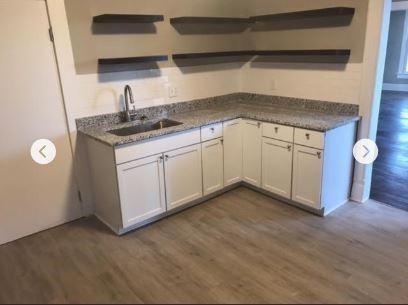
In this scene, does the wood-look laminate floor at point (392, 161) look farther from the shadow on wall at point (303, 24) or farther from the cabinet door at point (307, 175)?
the shadow on wall at point (303, 24)

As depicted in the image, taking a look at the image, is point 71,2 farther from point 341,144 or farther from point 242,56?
point 341,144

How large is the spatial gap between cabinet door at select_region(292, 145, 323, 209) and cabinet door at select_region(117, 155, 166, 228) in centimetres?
124

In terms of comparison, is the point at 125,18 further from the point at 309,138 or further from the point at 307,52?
the point at 309,138

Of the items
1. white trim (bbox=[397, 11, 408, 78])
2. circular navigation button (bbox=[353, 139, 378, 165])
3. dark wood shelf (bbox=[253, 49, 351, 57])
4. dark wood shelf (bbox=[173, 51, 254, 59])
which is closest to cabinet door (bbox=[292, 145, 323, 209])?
circular navigation button (bbox=[353, 139, 378, 165])

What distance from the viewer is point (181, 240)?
279 centimetres

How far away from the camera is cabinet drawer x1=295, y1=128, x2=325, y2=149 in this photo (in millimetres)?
2825

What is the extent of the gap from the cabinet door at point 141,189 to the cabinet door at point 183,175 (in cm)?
8

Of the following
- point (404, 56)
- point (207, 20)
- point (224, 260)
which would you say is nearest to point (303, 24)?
point (207, 20)

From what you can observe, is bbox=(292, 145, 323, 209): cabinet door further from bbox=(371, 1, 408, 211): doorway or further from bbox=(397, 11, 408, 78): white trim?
bbox=(397, 11, 408, 78): white trim

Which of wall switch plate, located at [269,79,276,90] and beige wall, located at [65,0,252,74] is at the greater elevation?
beige wall, located at [65,0,252,74]

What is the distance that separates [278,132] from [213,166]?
72 centimetres

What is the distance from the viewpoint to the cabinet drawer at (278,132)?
3053mm

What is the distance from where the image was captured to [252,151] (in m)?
3.48

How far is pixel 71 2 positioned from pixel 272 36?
81.8 inches
